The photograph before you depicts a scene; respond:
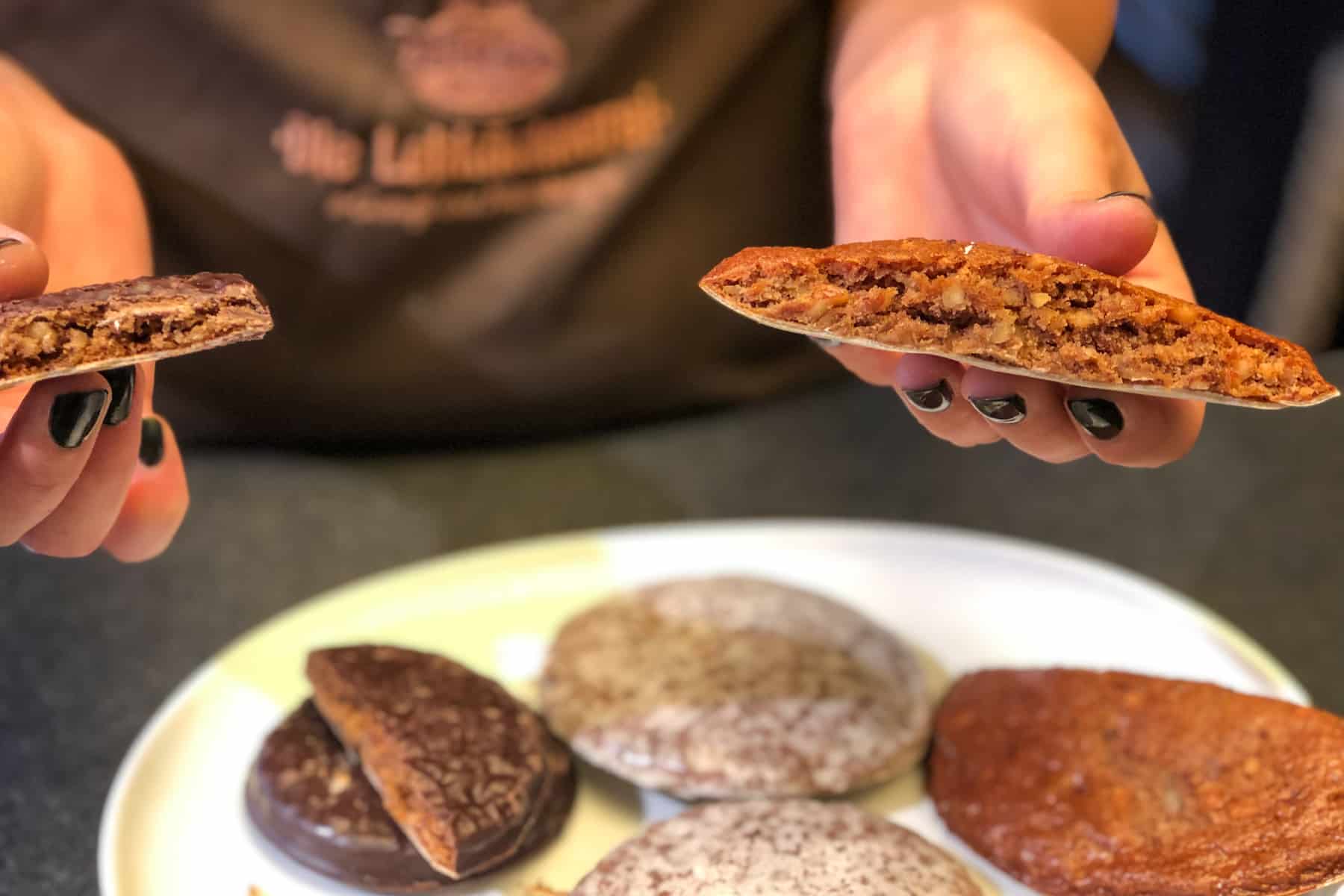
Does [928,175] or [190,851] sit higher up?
[928,175]

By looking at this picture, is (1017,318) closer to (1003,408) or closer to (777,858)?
(1003,408)

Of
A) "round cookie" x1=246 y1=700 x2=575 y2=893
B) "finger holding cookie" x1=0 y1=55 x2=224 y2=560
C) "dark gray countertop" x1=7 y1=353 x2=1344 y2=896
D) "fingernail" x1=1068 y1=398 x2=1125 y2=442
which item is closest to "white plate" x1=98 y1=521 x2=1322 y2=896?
"round cookie" x1=246 y1=700 x2=575 y2=893

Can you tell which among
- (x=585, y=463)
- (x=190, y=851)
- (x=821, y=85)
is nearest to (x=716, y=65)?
(x=821, y=85)

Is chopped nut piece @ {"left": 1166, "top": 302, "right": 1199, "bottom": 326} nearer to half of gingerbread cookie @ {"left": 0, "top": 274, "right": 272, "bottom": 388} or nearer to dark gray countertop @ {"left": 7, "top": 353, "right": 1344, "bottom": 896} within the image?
dark gray countertop @ {"left": 7, "top": 353, "right": 1344, "bottom": 896}

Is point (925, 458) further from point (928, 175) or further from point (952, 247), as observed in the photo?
point (952, 247)

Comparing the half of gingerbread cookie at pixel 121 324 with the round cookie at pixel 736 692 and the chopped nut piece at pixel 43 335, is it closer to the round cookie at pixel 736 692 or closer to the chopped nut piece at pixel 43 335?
the chopped nut piece at pixel 43 335

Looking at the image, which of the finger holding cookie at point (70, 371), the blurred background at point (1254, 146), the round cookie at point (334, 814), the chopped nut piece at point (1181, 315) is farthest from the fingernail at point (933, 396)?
the blurred background at point (1254, 146)
